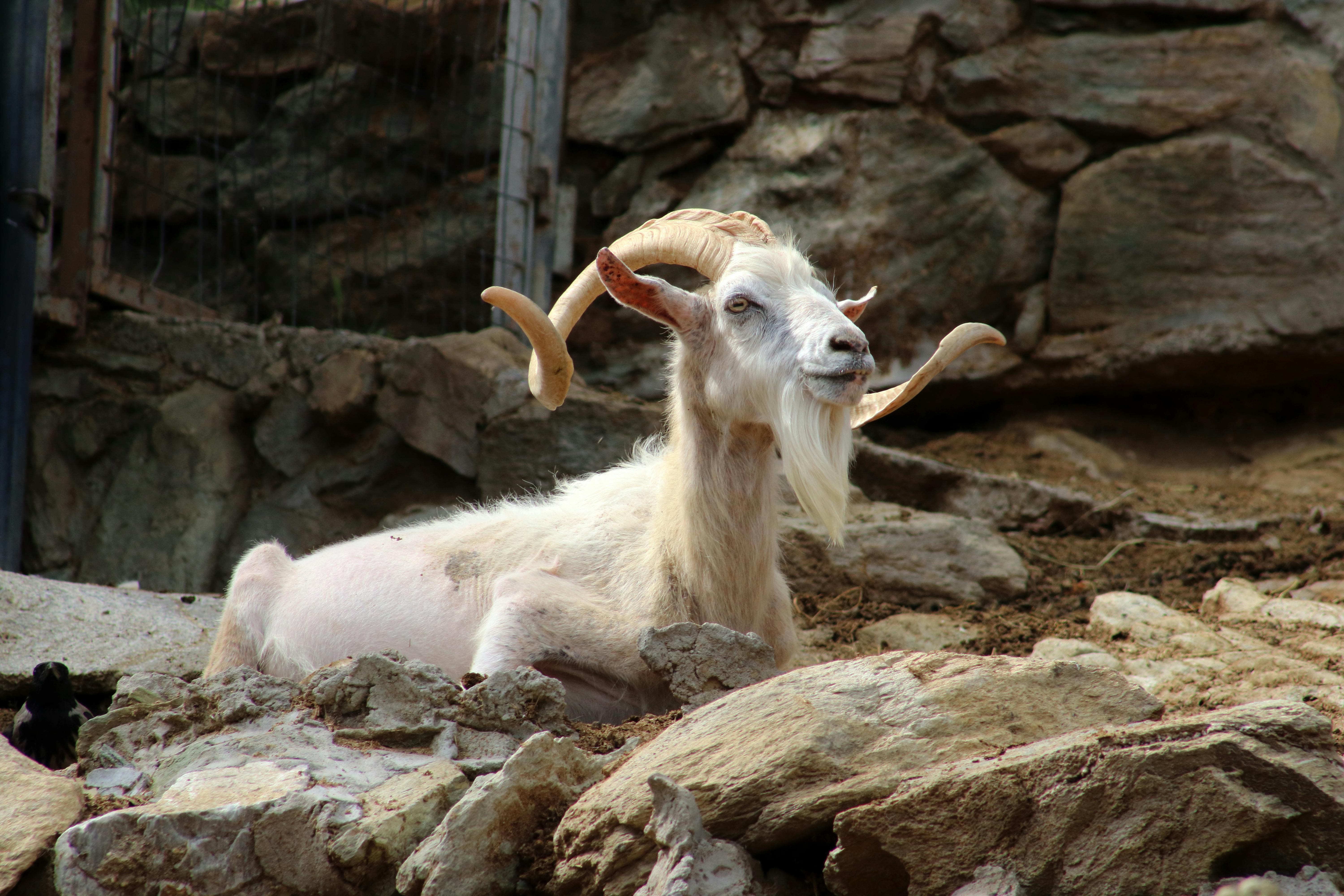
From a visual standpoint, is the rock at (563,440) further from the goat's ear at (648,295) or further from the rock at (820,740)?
the rock at (820,740)

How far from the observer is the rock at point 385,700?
9.11ft

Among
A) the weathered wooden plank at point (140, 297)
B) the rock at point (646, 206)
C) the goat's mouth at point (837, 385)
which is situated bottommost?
the weathered wooden plank at point (140, 297)

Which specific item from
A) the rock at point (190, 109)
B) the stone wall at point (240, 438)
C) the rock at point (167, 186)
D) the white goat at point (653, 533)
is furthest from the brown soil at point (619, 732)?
the rock at point (190, 109)

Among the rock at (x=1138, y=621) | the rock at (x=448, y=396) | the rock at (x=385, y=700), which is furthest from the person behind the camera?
the rock at (x=448, y=396)

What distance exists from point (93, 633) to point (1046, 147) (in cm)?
598

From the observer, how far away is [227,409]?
6.20m

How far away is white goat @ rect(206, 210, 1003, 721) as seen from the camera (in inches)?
138

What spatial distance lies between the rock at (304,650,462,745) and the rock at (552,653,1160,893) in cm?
60

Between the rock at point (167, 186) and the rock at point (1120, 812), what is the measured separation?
6.62m

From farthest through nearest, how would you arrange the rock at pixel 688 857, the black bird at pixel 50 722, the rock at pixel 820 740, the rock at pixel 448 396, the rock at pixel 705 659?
the rock at pixel 448 396 < the black bird at pixel 50 722 < the rock at pixel 705 659 < the rock at pixel 820 740 < the rock at pixel 688 857

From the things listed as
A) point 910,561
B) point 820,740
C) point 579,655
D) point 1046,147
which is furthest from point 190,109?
point 820,740

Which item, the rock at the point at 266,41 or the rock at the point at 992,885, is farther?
the rock at the point at 266,41

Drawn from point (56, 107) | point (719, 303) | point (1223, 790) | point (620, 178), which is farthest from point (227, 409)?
point (1223, 790)

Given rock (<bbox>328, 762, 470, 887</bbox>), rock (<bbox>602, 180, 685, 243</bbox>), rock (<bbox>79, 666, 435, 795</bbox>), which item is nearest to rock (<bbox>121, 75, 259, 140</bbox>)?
rock (<bbox>602, 180, 685, 243</bbox>)
